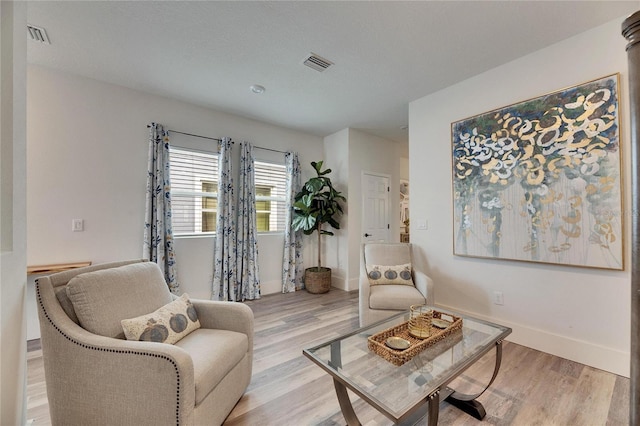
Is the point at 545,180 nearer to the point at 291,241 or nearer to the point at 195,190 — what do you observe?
the point at 291,241

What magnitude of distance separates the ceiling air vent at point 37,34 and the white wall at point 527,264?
12.0 ft

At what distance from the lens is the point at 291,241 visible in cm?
418

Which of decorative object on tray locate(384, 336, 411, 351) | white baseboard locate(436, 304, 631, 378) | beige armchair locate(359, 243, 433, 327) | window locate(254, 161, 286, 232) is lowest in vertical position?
white baseboard locate(436, 304, 631, 378)

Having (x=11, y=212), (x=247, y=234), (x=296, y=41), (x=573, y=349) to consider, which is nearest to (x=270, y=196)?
(x=247, y=234)

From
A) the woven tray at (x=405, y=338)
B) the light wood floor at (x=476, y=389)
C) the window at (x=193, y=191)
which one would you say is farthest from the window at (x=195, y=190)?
the woven tray at (x=405, y=338)

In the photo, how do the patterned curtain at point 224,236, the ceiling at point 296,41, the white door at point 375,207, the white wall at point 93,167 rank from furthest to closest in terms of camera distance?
1. the white door at point 375,207
2. the patterned curtain at point 224,236
3. the white wall at point 93,167
4. the ceiling at point 296,41

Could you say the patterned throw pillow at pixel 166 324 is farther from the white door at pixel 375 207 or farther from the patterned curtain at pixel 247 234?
the white door at pixel 375 207

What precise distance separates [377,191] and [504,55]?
2.61 m

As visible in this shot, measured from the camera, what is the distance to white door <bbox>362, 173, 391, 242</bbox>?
14.6 feet

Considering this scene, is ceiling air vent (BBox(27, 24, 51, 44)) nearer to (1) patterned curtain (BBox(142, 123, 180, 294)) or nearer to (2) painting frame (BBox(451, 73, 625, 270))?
(1) patterned curtain (BBox(142, 123, 180, 294))

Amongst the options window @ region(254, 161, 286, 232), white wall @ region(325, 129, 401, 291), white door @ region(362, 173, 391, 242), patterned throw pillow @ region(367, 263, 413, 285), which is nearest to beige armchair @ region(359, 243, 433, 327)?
patterned throw pillow @ region(367, 263, 413, 285)

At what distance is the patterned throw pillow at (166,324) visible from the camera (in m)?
1.33

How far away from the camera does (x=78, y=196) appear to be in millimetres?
2672

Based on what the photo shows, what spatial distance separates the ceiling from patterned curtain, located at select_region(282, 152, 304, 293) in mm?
1278
